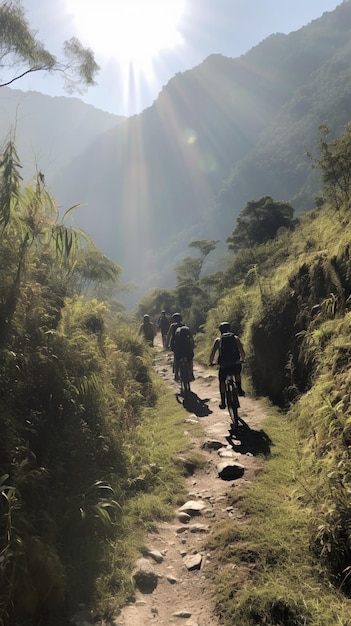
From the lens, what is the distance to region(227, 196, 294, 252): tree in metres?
32.4

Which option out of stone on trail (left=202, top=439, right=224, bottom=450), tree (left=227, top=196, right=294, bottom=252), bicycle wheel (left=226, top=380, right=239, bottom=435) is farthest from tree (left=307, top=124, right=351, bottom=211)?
tree (left=227, top=196, right=294, bottom=252)

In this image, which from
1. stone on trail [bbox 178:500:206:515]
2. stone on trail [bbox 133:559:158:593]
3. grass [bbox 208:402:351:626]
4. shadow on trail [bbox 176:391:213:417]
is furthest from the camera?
shadow on trail [bbox 176:391:213:417]

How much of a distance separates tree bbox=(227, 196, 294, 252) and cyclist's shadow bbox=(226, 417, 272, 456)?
26.1 m

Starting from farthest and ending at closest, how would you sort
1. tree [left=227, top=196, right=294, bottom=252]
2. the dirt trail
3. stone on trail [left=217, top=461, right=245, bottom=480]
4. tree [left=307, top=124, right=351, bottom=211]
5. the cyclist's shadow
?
tree [left=227, top=196, right=294, bottom=252], tree [left=307, top=124, right=351, bottom=211], the cyclist's shadow, stone on trail [left=217, top=461, right=245, bottom=480], the dirt trail

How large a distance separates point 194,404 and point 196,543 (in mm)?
5969

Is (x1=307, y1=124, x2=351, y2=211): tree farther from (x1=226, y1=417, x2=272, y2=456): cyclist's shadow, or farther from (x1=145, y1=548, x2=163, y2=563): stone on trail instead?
(x1=145, y1=548, x2=163, y2=563): stone on trail

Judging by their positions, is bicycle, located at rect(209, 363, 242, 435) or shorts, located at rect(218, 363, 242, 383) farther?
shorts, located at rect(218, 363, 242, 383)

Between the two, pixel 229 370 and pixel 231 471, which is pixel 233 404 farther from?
pixel 231 471

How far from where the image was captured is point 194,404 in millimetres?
10289

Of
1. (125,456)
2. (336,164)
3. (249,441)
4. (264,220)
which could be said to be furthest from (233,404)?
(264,220)

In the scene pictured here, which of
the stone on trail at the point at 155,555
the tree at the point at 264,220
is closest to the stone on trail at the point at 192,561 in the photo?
the stone on trail at the point at 155,555

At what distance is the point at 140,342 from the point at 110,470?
30.5 ft

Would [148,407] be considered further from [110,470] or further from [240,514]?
[240,514]

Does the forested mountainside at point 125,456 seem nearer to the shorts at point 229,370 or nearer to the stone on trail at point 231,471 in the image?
the stone on trail at point 231,471
